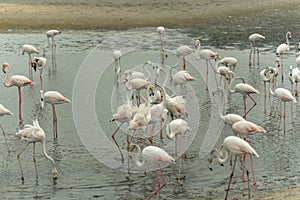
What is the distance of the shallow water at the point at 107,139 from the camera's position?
749 centimetres

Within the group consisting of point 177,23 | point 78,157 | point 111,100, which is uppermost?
point 177,23

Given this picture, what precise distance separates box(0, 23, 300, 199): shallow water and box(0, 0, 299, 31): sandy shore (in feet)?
11.7

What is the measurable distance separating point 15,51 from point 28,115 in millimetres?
5929

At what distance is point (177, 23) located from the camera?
19891 mm

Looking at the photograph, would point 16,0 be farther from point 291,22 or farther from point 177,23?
point 291,22

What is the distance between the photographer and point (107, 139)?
9.27 metres

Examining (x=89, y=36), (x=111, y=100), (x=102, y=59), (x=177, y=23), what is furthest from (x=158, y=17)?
(x=111, y=100)

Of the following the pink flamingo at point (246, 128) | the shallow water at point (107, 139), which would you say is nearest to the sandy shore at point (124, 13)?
the shallow water at point (107, 139)

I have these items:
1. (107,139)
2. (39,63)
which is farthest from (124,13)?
(107,139)

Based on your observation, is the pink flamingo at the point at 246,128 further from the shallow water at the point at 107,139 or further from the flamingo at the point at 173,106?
the flamingo at the point at 173,106

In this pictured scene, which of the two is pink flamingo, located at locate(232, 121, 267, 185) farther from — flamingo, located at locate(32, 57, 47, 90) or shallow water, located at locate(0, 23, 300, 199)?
flamingo, located at locate(32, 57, 47, 90)

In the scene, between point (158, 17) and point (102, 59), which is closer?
point (102, 59)

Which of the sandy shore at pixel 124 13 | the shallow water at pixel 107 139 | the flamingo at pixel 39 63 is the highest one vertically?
the sandy shore at pixel 124 13

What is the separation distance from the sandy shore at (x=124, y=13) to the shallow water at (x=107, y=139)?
356cm
